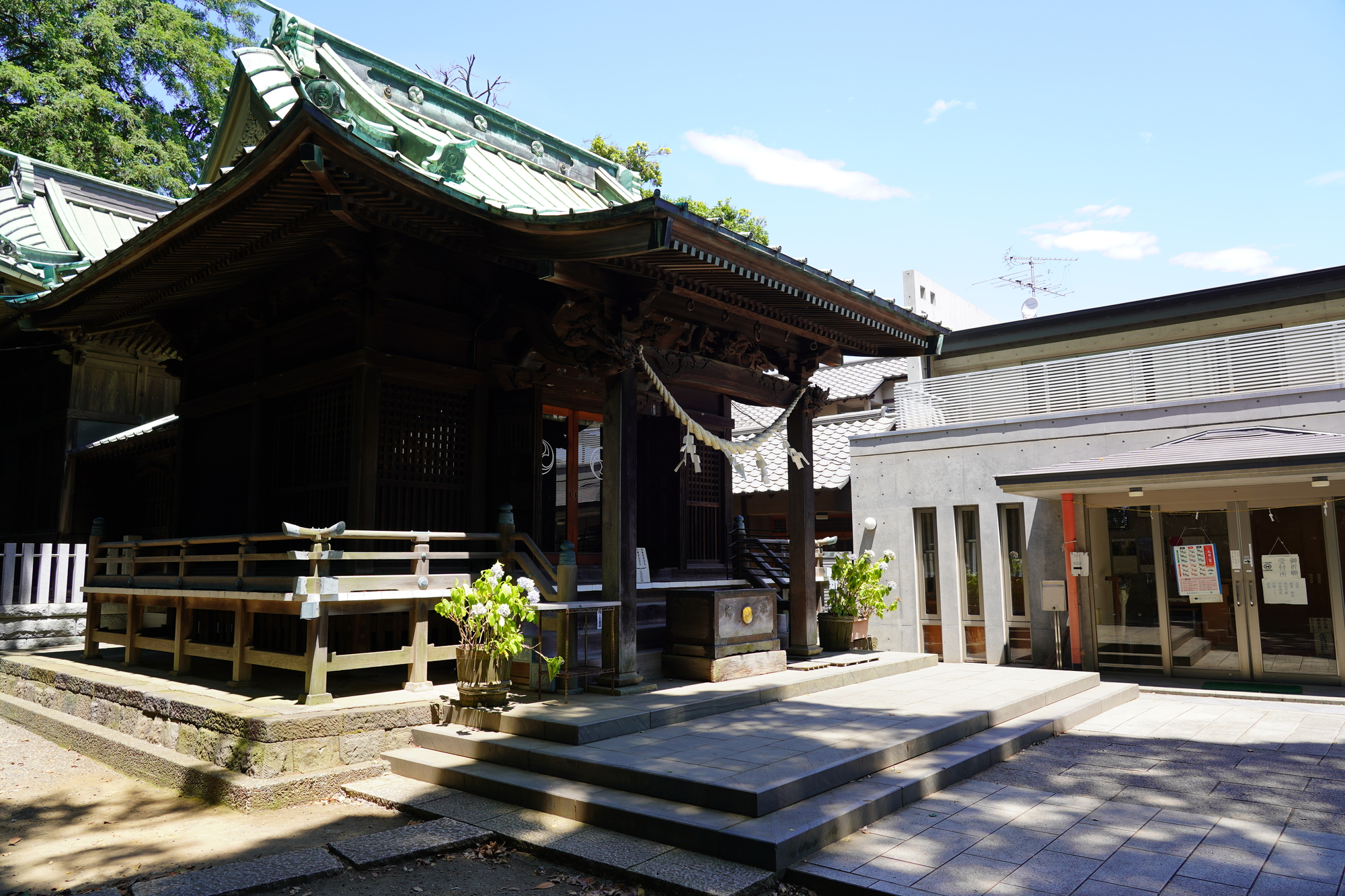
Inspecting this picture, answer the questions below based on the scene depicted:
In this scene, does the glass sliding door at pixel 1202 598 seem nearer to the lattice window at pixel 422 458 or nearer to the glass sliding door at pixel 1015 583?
the glass sliding door at pixel 1015 583

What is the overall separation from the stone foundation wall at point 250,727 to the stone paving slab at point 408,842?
4.03 feet

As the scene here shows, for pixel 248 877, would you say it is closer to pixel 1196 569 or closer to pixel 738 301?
pixel 738 301

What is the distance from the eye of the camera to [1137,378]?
12.8 m

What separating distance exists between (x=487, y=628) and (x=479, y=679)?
426 millimetres

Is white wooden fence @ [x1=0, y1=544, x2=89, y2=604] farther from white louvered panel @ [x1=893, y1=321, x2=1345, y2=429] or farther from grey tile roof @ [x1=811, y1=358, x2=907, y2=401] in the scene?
grey tile roof @ [x1=811, y1=358, x2=907, y2=401]

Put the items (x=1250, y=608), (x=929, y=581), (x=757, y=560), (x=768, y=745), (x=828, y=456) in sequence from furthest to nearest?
(x=828, y=456)
(x=929, y=581)
(x=757, y=560)
(x=1250, y=608)
(x=768, y=745)

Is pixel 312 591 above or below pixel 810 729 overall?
above

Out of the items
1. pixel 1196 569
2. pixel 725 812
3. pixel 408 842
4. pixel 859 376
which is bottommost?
pixel 408 842

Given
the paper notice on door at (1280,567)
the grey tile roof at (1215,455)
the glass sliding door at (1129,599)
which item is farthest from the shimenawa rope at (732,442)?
the paper notice on door at (1280,567)

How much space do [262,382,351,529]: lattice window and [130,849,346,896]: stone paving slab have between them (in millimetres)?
3803

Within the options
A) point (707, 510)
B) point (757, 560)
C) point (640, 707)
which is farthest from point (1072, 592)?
point (640, 707)

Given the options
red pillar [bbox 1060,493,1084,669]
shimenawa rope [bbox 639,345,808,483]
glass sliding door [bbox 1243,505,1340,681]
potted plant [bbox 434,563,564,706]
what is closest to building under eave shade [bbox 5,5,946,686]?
shimenawa rope [bbox 639,345,808,483]

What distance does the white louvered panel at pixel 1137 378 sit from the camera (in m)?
11.5

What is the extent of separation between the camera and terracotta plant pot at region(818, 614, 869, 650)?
33.9 feet
